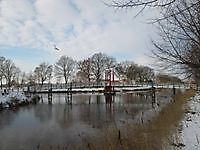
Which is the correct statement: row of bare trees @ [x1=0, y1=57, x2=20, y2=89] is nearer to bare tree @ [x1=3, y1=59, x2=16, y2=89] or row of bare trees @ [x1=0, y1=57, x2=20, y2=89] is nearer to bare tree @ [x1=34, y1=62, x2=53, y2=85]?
bare tree @ [x1=3, y1=59, x2=16, y2=89]

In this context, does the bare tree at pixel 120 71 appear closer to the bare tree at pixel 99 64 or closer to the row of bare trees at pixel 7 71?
the bare tree at pixel 99 64

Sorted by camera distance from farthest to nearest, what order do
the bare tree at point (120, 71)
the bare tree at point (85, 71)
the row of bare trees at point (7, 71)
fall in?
the bare tree at point (120, 71), the bare tree at point (85, 71), the row of bare trees at point (7, 71)

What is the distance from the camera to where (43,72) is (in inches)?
3337

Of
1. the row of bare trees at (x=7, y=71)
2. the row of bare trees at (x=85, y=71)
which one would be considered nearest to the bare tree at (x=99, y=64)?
the row of bare trees at (x=85, y=71)

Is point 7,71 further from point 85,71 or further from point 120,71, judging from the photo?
point 120,71

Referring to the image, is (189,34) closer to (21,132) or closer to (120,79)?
(21,132)

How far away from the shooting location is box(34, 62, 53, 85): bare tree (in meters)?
84.2

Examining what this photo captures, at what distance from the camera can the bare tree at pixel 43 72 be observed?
276 feet

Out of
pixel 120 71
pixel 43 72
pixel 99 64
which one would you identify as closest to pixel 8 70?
pixel 43 72

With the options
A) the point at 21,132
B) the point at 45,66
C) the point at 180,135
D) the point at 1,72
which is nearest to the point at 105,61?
the point at 45,66

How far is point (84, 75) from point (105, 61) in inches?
294

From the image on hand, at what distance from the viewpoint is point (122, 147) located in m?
9.59

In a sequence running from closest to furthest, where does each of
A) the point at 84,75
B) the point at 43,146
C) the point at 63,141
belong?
the point at 43,146
the point at 63,141
the point at 84,75

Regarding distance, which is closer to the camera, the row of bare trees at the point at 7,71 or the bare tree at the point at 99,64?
the row of bare trees at the point at 7,71
